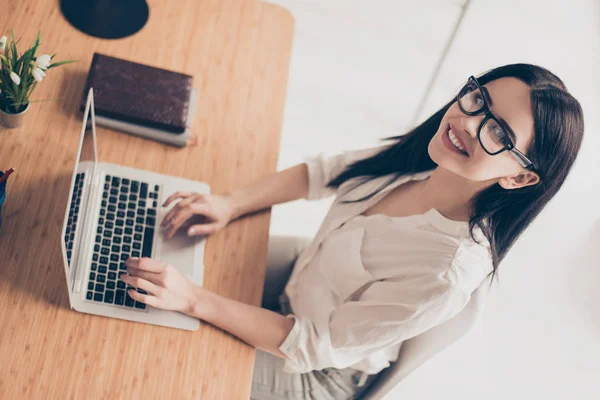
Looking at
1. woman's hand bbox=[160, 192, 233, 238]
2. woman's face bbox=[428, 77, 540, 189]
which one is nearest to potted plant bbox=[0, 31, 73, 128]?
woman's hand bbox=[160, 192, 233, 238]

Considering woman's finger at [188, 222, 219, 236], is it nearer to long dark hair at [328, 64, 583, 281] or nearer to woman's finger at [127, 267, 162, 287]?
woman's finger at [127, 267, 162, 287]

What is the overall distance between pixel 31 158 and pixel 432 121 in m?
0.78

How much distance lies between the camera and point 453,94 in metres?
2.39

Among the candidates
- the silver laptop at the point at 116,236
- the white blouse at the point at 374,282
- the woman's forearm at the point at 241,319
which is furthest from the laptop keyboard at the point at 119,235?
the white blouse at the point at 374,282

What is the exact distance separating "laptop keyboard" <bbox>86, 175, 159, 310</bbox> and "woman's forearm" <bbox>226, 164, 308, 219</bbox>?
0.55ft

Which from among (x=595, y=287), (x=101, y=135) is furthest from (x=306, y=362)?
(x=595, y=287)

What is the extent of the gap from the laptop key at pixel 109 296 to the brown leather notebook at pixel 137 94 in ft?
1.17

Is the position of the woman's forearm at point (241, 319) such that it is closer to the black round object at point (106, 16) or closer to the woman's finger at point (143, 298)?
the woman's finger at point (143, 298)

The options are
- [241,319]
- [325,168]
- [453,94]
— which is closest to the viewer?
[241,319]

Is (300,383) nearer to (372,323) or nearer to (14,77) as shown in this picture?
(372,323)

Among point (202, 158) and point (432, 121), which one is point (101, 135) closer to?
point (202, 158)

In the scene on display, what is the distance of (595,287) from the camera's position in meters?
2.04

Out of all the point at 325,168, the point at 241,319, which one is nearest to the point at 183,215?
the point at 241,319

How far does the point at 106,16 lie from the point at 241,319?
75 cm
